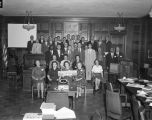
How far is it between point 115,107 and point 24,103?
156 inches

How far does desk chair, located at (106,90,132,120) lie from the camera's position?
461 cm

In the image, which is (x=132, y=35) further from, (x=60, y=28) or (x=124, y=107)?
(x=124, y=107)

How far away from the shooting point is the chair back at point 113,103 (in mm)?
4605

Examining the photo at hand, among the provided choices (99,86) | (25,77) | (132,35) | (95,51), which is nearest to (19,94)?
(25,77)

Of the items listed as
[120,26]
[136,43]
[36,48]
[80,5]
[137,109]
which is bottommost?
[137,109]

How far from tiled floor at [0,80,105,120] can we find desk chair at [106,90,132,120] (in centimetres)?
131

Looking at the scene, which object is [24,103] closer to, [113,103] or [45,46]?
[113,103]

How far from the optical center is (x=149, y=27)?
13.5 meters

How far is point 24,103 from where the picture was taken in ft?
25.8

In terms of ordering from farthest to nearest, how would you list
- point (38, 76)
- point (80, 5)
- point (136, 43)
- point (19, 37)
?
1. point (136, 43)
2. point (19, 37)
3. point (80, 5)
4. point (38, 76)

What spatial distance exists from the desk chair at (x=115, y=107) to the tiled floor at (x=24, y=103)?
51.7 inches

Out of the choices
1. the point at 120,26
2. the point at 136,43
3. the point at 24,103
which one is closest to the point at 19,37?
the point at 120,26

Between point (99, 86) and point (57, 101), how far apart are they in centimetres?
544

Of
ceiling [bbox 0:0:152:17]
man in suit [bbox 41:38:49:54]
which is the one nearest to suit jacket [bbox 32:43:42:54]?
man in suit [bbox 41:38:49:54]
